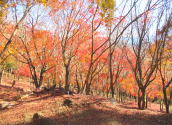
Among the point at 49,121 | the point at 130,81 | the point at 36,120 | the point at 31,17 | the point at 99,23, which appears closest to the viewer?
the point at 49,121

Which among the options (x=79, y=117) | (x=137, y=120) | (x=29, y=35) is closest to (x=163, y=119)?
(x=137, y=120)

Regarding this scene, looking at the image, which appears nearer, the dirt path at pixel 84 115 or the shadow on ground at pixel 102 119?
the shadow on ground at pixel 102 119

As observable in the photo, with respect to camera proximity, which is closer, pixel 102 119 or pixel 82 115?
pixel 102 119

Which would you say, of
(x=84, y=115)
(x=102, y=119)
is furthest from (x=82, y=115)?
(x=102, y=119)

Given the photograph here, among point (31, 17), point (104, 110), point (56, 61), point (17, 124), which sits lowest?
point (17, 124)

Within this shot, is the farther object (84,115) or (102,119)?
(84,115)

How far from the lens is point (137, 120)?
7.53 metres

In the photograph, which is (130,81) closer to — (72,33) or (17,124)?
(72,33)

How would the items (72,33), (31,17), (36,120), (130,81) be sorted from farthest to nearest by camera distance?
1. (130,81)
2. (31,17)
3. (72,33)
4. (36,120)

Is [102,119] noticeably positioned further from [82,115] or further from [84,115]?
[82,115]

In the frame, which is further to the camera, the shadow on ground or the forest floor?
the forest floor

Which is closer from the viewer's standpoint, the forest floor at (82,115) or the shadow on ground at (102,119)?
the shadow on ground at (102,119)

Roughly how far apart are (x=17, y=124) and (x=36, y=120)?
3.65ft

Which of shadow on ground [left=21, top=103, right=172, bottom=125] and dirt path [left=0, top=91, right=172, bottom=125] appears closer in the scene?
shadow on ground [left=21, top=103, right=172, bottom=125]
